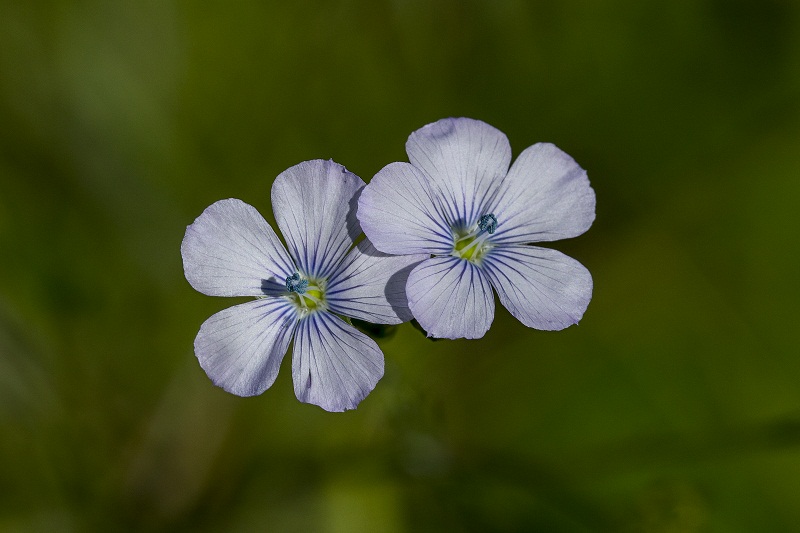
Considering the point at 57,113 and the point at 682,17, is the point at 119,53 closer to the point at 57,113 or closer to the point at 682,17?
the point at 57,113

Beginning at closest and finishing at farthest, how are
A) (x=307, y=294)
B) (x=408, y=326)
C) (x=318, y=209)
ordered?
(x=318, y=209) < (x=307, y=294) < (x=408, y=326)

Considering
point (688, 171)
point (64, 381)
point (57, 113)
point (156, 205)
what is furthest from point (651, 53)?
point (64, 381)

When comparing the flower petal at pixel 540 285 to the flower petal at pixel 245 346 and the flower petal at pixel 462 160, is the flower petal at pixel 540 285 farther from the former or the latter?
the flower petal at pixel 245 346

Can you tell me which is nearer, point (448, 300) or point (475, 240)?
point (448, 300)

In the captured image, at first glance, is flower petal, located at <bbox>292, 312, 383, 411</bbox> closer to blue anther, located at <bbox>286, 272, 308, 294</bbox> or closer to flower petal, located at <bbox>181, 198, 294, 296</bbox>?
blue anther, located at <bbox>286, 272, 308, 294</bbox>

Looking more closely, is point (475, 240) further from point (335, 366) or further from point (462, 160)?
point (335, 366)

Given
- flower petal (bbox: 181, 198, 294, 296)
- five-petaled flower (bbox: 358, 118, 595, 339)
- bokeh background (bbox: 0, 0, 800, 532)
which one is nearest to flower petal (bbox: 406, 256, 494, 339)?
five-petaled flower (bbox: 358, 118, 595, 339)

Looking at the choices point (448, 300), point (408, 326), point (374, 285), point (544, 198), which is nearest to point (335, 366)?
point (374, 285)
